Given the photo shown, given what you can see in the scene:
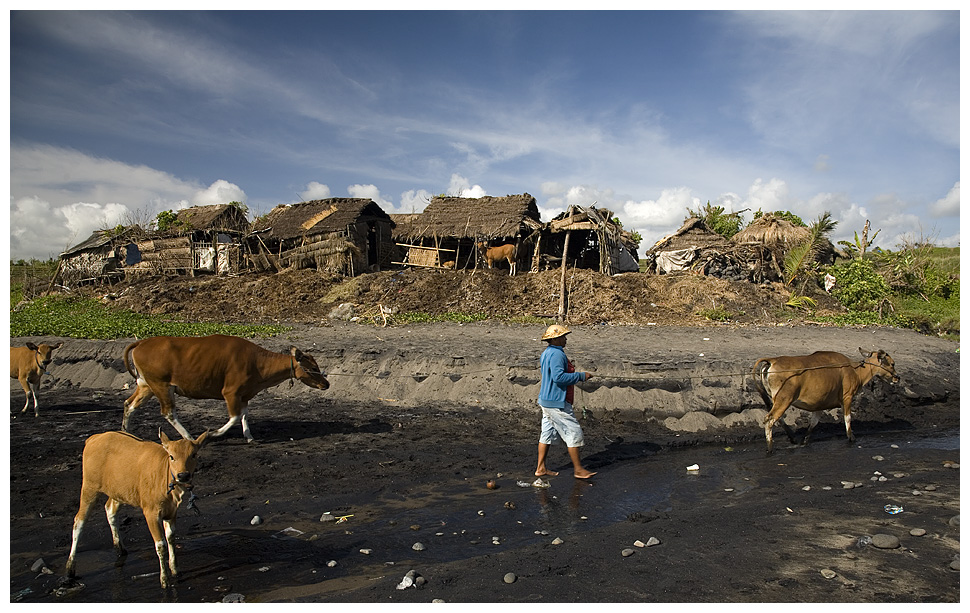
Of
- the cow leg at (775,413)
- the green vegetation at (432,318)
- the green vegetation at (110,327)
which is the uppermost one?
the green vegetation at (432,318)

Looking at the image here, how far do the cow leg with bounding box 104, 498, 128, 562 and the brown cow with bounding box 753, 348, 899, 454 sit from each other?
8699 millimetres

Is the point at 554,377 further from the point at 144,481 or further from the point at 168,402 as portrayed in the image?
the point at 168,402

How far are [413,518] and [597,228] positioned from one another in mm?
21933

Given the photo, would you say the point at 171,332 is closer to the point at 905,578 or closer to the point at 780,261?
the point at 905,578

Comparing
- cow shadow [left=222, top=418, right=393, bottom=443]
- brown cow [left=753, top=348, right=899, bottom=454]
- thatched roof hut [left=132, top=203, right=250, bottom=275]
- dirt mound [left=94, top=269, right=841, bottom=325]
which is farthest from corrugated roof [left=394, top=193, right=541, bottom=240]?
brown cow [left=753, top=348, right=899, bottom=454]

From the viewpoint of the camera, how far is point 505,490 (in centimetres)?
739

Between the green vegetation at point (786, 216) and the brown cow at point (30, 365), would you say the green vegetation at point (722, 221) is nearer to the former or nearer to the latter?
the green vegetation at point (786, 216)

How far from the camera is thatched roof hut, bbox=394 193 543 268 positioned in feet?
91.6

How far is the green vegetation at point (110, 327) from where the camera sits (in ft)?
54.8

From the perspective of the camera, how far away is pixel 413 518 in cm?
645

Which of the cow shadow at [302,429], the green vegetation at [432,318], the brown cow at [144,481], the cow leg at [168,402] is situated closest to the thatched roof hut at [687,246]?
the green vegetation at [432,318]

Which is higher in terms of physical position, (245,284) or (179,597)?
(245,284)

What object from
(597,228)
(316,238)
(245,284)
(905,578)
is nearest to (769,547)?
(905,578)

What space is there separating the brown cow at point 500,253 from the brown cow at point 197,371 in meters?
18.6
